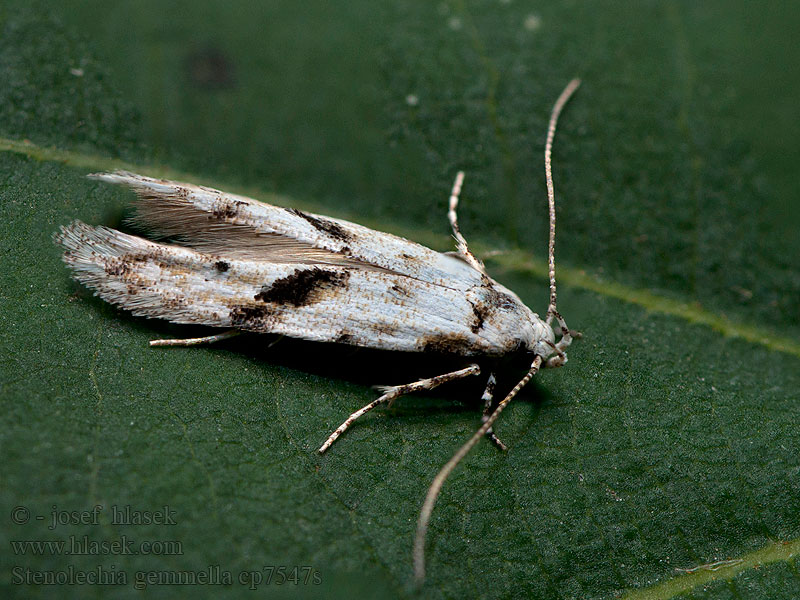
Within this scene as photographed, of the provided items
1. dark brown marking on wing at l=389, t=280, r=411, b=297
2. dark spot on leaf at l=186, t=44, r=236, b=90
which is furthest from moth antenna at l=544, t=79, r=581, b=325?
dark spot on leaf at l=186, t=44, r=236, b=90

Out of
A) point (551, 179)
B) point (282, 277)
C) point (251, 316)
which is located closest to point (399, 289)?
point (282, 277)

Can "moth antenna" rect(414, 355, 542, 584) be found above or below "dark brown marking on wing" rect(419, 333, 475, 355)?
below

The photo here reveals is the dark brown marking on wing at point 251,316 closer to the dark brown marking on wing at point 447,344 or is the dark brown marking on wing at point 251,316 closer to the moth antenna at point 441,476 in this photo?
the dark brown marking on wing at point 447,344

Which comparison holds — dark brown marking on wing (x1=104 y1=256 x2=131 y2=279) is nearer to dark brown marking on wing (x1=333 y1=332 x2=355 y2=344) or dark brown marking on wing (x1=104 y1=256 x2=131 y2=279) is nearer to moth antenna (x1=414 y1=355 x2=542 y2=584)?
dark brown marking on wing (x1=333 y1=332 x2=355 y2=344)

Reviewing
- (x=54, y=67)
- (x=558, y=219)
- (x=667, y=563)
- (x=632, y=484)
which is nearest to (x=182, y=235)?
(x=54, y=67)

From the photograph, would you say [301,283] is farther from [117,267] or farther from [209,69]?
[209,69]

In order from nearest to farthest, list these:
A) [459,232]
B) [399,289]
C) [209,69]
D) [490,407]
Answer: [399,289] < [490,407] < [209,69] < [459,232]

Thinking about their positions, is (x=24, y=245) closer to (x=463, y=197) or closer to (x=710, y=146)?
(x=463, y=197)
